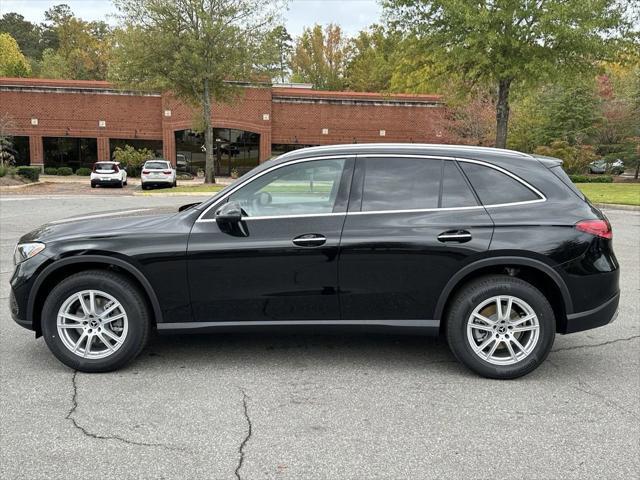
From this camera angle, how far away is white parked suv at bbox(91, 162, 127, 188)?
2986 centimetres

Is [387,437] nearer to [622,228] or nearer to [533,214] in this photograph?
[533,214]

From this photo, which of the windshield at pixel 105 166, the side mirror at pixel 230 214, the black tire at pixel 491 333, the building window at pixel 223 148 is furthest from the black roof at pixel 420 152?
the building window at pixel 223 148

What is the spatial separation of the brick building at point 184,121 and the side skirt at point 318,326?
36.9m

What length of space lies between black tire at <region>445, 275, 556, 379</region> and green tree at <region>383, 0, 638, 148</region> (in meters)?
18.7

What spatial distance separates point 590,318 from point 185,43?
2526 cm

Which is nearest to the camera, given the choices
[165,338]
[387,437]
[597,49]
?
[387,437]

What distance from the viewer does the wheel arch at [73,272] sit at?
156 inches

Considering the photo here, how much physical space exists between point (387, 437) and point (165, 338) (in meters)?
2.45

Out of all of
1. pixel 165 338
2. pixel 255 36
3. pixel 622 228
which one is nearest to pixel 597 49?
pixel 622 228

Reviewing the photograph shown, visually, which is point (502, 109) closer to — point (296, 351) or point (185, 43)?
point (185, 43)

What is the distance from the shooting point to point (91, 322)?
4.05 m

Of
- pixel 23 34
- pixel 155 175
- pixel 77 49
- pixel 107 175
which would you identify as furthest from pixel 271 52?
pixel 23 34

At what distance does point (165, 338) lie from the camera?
16.0 feet

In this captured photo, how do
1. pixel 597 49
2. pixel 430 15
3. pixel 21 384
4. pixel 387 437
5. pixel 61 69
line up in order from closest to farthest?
pixel 387 437, pixel 21 384, pixel 597 49, pixel 430 15, pixel 61 69
